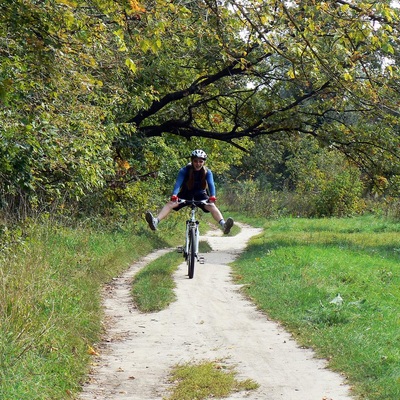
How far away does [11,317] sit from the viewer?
7.08m

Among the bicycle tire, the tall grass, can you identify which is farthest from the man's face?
the tall grass

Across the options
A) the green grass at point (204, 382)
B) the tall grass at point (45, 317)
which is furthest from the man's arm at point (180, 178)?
the green grass at point (204, 382)

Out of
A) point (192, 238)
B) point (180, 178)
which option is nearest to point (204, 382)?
point (192, 238)

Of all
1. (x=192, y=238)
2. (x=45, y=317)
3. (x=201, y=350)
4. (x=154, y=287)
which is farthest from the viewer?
(x=192, y=238)

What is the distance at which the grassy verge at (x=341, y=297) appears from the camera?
7.34m

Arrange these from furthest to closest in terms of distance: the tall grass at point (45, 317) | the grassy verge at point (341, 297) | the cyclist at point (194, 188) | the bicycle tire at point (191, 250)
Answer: the bicycle tire at point (191, 250) < the cyclist at point (194, 188) < the grassy verge at point (341, 297) < the tall grass at point (45, 317)

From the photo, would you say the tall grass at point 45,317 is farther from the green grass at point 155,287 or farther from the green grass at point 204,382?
the green grass at point 204,382

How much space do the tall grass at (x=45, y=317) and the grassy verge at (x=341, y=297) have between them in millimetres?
2618

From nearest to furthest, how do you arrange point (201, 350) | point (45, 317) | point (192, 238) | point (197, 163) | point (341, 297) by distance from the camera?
point (45, 317)
point (201, 350)
point (341, 297)
point (197, 163)
point (192, 238)

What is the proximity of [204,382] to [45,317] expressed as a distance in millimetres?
2001

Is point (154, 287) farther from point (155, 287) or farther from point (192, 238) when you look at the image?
point (192, 238)

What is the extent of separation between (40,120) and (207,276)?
5.47 m

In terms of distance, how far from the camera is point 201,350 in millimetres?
8391

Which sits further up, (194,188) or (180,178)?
(180,178)
